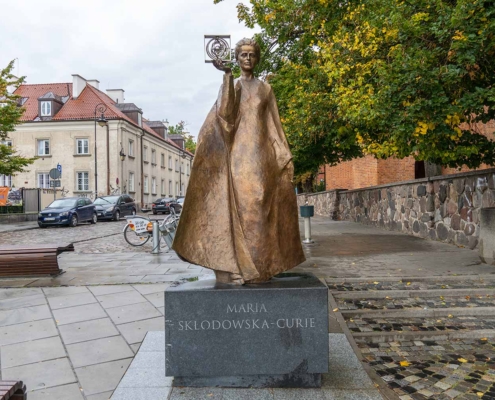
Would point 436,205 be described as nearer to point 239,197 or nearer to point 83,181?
point 239,197

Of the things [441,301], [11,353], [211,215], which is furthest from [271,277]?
[441,301]

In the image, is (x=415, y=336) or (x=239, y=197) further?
(x=415, y=336)

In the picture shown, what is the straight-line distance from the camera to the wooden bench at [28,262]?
7480mm

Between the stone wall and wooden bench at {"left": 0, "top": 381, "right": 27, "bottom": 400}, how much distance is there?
9724 mm

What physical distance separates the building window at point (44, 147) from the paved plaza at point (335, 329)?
3011 cm

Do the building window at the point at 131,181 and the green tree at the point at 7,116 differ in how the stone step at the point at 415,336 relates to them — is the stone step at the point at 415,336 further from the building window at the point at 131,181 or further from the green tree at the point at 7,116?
the building window at the point at 131,181

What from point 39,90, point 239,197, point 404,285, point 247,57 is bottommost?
point 404,285

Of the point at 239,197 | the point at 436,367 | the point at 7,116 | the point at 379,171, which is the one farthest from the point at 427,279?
the point at 7,116

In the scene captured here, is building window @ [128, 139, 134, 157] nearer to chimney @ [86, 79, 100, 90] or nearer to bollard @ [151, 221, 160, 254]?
chimney @ [86, 79, 100, 90]

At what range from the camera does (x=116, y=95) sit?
43.3 m

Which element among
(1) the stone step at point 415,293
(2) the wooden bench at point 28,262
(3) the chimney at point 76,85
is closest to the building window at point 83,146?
(3) the chimney at point 76,85

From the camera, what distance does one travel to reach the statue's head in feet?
11.3

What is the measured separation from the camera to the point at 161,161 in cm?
4656

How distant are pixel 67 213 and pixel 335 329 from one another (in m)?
18.6
